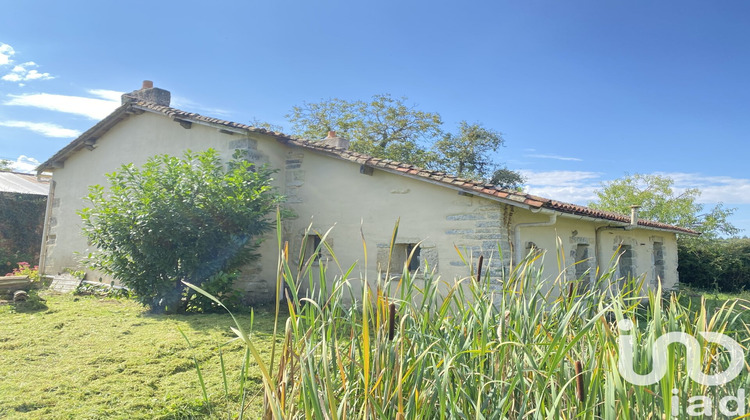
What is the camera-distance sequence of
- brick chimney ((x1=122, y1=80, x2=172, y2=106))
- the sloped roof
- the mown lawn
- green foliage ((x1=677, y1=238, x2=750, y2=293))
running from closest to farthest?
the mown lawn < the sloped roof < brick chimney ((x1=122, y1=80, x2=172, y2=106)) < green foliage ((x1=677, y1=238, x2=750, y2=293))

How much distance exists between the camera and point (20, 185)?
53.4 feet

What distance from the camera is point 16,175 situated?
18594mm

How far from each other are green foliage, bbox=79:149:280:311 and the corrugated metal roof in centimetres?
861

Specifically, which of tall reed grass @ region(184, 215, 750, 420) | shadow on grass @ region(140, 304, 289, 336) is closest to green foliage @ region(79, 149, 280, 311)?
shadow on grass @ region(140, 304, 289, 336)

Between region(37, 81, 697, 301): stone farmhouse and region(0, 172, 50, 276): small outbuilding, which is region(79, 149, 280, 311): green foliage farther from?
region(0, 172, 50, 276): small outbuilding

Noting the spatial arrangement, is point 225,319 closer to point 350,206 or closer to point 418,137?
point 350,206

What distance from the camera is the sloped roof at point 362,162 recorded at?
699 centimetres

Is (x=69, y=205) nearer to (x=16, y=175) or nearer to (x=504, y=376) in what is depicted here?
(x=16, y=175)

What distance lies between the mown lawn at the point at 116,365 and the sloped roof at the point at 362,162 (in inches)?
123

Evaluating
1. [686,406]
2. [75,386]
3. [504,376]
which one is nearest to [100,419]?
[75,386]

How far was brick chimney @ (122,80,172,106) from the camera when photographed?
1134 centimetres

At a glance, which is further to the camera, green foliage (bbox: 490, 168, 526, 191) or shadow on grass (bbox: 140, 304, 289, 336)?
green foliage (bbox: 490, 168, 526, 191)

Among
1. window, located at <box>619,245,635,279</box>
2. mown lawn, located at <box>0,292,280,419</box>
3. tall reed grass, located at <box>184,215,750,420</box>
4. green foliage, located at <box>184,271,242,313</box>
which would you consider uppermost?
window, located at <box>619,245,635,279</box>

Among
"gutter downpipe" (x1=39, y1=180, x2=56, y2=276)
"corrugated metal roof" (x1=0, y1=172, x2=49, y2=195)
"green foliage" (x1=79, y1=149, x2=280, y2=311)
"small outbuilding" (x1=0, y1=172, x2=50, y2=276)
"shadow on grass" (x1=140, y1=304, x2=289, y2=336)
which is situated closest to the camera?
"shadow on grass" (x1=140, y1=304, x2=289, y2=336)
